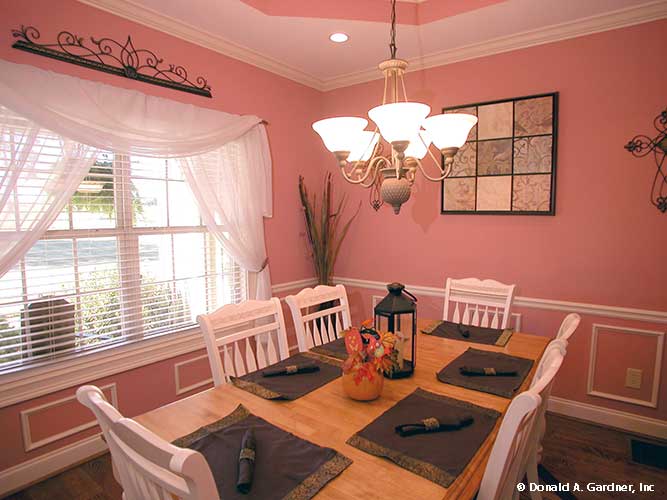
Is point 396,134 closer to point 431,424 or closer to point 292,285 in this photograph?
point 431,424

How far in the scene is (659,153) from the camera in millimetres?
2379

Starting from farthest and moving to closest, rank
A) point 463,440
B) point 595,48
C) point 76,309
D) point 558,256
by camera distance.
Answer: point 558,256, point 595,48, point 76,309, point 463,440

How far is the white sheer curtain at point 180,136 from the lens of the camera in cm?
192

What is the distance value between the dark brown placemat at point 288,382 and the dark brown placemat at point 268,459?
19 cm

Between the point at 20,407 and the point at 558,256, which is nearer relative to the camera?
the point at 20,407

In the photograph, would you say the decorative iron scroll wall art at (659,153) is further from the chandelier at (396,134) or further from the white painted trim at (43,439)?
the white painted trim at (43,439)

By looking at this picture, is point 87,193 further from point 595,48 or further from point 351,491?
point 595,48

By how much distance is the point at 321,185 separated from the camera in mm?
3803

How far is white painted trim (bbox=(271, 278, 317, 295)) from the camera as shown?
11.1ft

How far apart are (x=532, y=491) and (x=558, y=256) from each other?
164 cm

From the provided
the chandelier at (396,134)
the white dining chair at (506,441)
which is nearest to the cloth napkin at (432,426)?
the white dining chair at (506,441)

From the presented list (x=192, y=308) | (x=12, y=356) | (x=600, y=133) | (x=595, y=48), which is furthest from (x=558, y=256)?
(x=12, y=356)

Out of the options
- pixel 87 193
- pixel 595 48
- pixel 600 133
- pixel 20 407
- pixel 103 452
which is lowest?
pixel 103 452

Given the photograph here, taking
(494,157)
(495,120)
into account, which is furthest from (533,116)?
(494,157)
